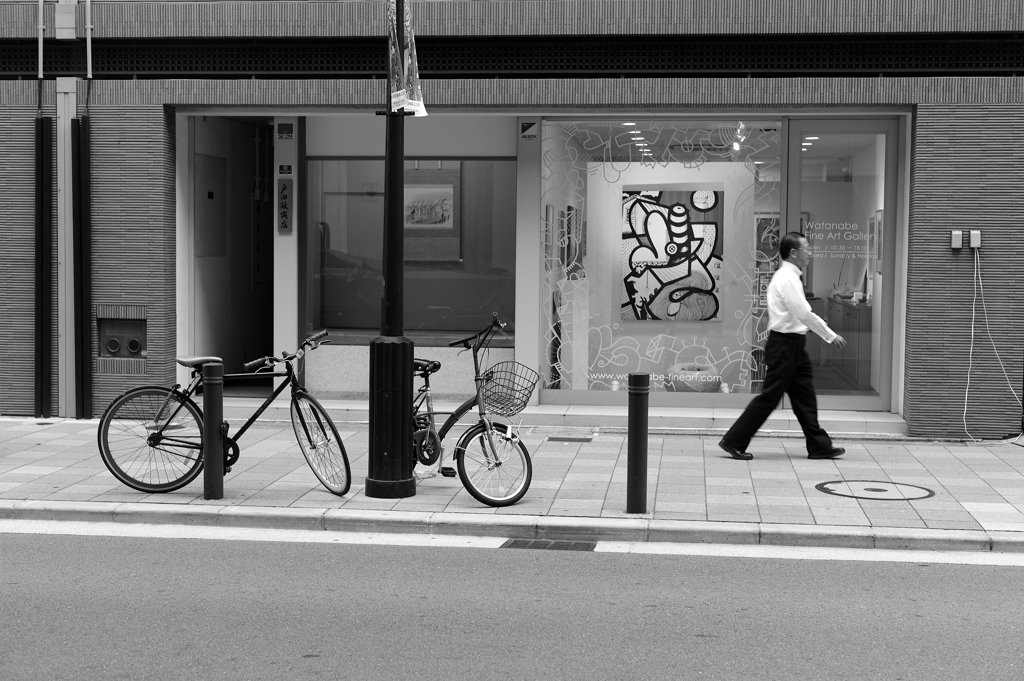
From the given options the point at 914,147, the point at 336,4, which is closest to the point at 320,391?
the point at 336,4

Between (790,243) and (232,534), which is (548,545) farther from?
(790,243)

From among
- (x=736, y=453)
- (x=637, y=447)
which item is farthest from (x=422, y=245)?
(x=637, y=447)

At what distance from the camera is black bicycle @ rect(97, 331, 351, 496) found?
28.6 ft

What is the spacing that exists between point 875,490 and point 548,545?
2.86 meters

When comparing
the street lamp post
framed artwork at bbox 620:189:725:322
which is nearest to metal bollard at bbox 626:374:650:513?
the street lamp post

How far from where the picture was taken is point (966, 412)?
11.5 metres

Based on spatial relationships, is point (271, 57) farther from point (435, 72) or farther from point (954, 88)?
point (954, 88)

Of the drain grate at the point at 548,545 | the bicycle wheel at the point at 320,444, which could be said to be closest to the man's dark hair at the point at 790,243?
the drain grate at the point at 548,545

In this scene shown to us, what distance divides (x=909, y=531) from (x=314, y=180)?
26.1 ft

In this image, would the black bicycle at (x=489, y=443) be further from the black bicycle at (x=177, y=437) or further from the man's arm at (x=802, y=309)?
the man's arm at (x=802, y=309)

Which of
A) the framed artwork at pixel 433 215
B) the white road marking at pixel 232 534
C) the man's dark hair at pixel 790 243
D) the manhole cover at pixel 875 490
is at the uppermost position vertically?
the framed artwork at pixel 433 215

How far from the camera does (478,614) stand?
6.19 meters

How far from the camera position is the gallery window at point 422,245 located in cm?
1320

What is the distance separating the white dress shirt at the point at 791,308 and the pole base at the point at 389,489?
12.0ft
